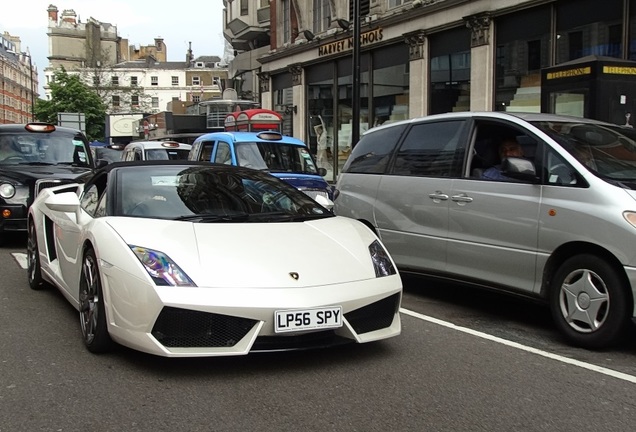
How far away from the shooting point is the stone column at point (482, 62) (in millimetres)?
16734

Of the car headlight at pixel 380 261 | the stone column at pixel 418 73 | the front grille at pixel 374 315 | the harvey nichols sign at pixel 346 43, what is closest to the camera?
the front grille at pixel 374 315

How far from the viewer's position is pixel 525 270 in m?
5.36

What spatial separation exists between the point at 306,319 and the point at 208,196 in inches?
63.7

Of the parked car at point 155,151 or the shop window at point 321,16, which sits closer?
the parked car at point 155,151

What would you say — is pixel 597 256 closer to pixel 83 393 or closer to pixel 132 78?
pixel 83 393

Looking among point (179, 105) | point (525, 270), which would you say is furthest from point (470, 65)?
point (179, 105)

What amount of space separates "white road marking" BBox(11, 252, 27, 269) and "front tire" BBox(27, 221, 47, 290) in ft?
4.76

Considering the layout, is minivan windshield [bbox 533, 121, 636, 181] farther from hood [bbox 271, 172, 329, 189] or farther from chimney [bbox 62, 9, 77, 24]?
chimney [bbox 62, 9, 77, 24]

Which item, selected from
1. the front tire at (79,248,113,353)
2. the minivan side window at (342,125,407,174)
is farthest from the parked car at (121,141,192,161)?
the front tire at (79,248,113,353)

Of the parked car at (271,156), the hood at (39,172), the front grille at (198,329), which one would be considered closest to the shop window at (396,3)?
the parked car at (271,156)

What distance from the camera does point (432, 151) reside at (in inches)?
255

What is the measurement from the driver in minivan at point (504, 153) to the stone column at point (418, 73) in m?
13.2

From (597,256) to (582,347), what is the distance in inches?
27.7

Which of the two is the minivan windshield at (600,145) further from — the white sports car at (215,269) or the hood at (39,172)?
the hood at (39,172)
